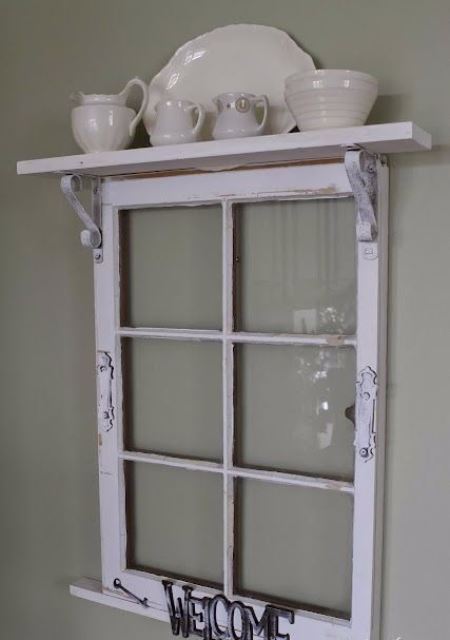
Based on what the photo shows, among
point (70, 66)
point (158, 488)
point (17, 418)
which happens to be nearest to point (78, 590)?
point (158, 488)

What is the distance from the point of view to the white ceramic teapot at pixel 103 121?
1360mm

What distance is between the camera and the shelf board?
1121mm

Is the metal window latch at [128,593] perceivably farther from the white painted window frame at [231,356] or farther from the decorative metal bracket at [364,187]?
the decorative metal bracket at [364,187]

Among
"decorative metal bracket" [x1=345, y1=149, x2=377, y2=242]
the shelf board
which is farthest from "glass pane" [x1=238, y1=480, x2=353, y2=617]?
the shelf board

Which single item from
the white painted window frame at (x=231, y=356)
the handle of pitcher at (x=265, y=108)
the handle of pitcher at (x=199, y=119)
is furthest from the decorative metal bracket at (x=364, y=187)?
the handle of pitcher at (x=199, y=119)

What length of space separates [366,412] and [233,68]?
2.38 feet

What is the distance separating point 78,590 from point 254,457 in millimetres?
575

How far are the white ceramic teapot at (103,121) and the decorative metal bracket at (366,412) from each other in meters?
0.65

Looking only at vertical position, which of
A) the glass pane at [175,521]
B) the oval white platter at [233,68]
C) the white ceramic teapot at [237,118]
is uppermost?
the oval white platter at [233,68]

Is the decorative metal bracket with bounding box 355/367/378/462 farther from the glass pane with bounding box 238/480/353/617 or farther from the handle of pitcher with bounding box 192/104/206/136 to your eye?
the handle of pitcher with bounding box 192/104/206/136

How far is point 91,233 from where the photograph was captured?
153cm

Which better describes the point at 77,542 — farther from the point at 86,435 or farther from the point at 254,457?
the point at 254,457

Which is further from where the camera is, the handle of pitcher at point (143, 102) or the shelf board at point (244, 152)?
the handle of pitcher at point (143, 102)


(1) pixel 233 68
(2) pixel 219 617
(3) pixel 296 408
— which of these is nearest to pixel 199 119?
(1) pixel 233 68
